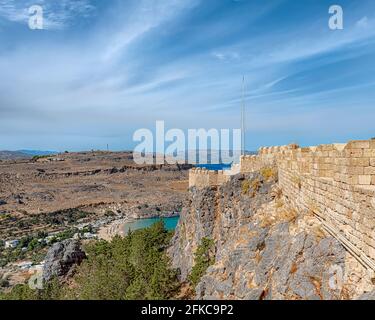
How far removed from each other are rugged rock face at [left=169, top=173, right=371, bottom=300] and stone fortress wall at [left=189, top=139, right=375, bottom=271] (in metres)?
0.45

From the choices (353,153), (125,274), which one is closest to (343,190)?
(353,153)

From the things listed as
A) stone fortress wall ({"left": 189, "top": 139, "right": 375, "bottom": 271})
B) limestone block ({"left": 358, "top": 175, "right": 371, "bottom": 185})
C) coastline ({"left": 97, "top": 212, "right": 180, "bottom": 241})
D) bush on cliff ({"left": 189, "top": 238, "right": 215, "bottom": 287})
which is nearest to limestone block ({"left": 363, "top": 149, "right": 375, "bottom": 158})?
stone fortress wall ({"left": 189, "top": 139, "right": 375, "bottom": 271})

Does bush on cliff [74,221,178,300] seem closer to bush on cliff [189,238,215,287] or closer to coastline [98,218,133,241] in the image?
bush on cliff [189,238,215,287]

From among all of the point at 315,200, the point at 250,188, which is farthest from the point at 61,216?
the point at 315,200

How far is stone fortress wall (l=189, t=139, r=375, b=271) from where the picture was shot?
24.6 feet

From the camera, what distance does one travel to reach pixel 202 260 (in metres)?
23.5

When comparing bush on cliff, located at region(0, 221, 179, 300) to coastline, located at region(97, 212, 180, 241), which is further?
coastline, located at region(97, 212, 180, 241)

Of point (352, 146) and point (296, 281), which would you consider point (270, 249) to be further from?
point (352, 146)

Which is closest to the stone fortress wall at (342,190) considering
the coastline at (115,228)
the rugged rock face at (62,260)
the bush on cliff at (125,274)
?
the bush on cliff at (125,274)

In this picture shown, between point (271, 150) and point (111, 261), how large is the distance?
70.1 feet

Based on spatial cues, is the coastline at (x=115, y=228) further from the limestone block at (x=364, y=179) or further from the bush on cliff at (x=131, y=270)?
the limestone block at (x=364, y=179)

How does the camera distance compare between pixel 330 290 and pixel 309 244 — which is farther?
pixel 309 244

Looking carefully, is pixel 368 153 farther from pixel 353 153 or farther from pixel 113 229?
pixel 113 229
